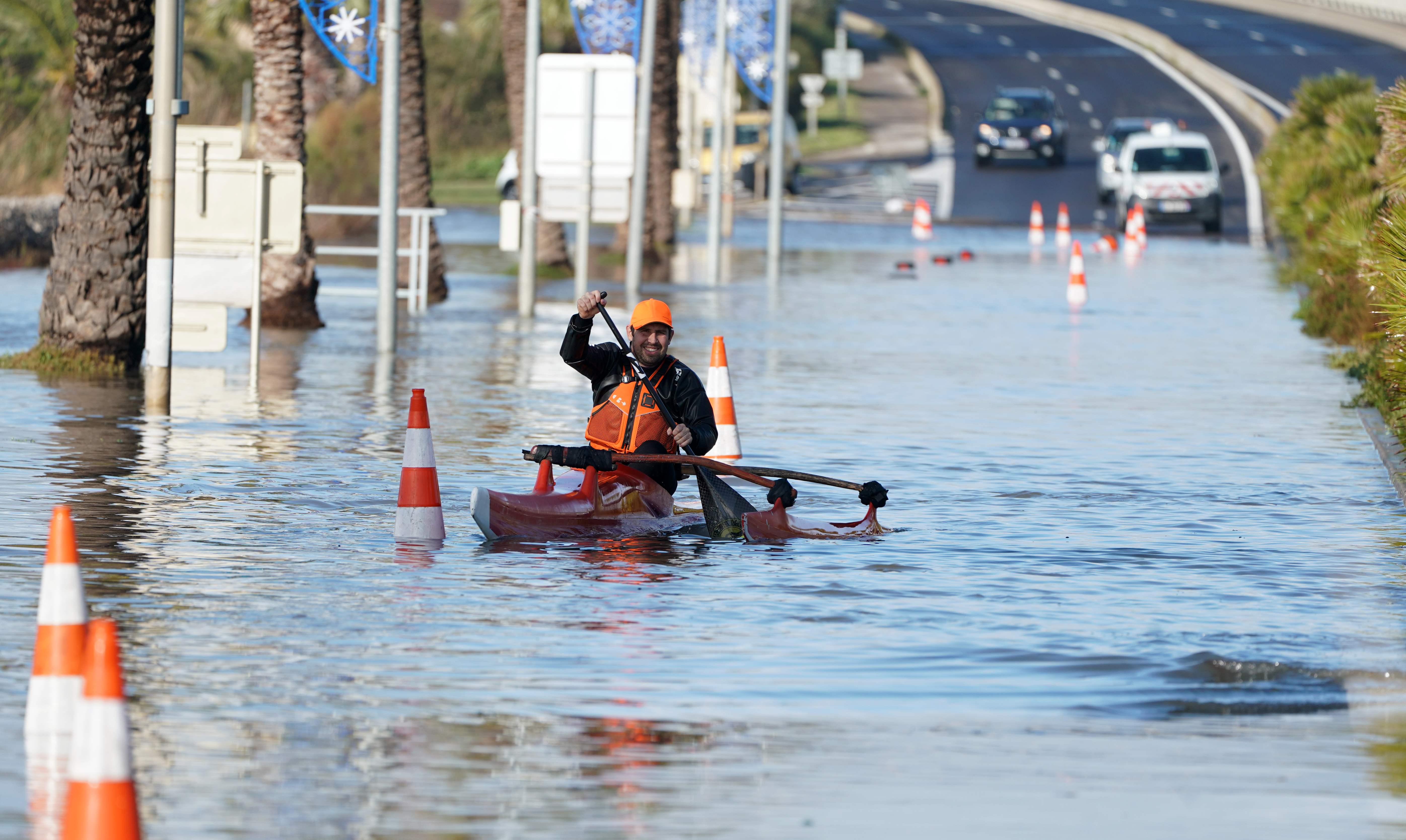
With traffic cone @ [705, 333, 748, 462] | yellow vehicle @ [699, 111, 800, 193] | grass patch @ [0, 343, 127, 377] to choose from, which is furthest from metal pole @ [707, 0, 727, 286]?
traffic cone @ [705, 333, 748, 462]

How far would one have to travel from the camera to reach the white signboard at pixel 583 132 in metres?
28.9

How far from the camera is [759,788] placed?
287 inches

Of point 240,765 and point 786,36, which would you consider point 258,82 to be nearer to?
point 786,36

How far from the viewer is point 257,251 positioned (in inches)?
829

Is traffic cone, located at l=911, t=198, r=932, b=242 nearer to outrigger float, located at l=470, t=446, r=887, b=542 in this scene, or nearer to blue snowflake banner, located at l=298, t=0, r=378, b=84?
blue snowflake banner, located at l=298, t=0, r=378, b=84

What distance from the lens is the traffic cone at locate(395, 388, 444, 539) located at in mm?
12164

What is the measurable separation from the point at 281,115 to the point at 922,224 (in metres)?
23.9

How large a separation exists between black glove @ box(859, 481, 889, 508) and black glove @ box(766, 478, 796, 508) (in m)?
0.32

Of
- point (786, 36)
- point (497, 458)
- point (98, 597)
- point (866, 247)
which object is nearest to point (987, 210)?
point (866, 247)

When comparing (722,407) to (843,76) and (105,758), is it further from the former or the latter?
(843,76)

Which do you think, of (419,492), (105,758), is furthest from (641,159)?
(105,758)

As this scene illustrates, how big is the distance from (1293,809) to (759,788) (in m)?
1.43

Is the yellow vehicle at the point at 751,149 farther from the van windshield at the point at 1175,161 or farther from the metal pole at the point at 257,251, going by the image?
the metal pole at the point at 257,251

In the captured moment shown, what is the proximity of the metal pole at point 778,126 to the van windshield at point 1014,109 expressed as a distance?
80.2 feet
